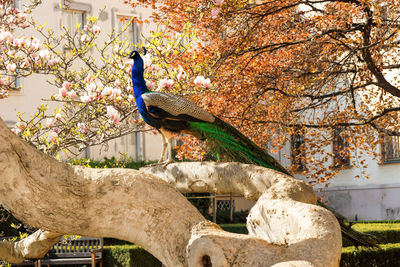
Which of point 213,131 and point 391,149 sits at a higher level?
point 213,131

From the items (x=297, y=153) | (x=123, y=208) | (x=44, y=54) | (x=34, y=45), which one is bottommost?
(x=123, y=208)

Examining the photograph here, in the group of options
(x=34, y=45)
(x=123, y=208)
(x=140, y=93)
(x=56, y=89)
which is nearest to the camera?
(x=123, y=208)

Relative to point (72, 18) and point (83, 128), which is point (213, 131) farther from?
point (72, 18)

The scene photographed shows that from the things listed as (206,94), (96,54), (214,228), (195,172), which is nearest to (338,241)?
(214,228)

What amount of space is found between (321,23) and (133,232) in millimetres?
7311

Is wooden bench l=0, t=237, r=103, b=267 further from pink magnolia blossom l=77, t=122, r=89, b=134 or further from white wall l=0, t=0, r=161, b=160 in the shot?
white wall l=0, t=0, r=161, b=160

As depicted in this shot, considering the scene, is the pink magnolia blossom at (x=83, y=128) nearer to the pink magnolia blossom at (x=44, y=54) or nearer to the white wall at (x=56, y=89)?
the pink magnolia blossom at (x=44, y=54)

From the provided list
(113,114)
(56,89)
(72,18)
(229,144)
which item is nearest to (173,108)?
(229,144)

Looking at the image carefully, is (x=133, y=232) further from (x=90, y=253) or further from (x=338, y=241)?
(x=90, y=253)

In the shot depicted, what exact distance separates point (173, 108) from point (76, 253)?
21.5 ft

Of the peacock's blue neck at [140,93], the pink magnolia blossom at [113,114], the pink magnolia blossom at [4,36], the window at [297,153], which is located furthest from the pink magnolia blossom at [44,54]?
the window at [297,153]

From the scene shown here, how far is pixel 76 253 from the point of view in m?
11.3

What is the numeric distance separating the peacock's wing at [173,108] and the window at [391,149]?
51.4 ft

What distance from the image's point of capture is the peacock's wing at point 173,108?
17.8 feet
